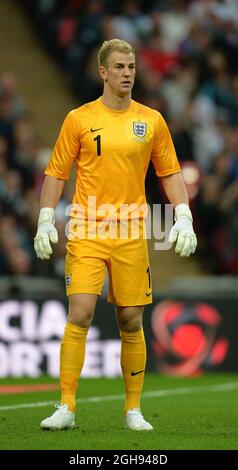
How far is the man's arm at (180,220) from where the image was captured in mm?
8555

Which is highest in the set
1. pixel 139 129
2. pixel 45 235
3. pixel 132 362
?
pixel 139 129

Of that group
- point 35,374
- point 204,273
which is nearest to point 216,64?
point 204,273

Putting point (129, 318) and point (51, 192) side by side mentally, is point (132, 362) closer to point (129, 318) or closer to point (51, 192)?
point (129, 318)

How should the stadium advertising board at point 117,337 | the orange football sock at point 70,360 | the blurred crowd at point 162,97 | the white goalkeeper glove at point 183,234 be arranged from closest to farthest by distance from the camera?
the orange football sock at point 70,360
the white goalkeeper glove at point 183,234
the stadium advertising board at point 117,337
the blurred crowd at point 162,97

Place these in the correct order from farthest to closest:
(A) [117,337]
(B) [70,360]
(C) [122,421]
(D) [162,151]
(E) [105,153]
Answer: (A) [117,337], (C) [122,421], (D) [162,151], (E) [105,153], (B) [70,360]

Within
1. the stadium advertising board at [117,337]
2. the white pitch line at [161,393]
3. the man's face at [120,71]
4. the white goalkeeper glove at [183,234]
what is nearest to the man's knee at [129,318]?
the white goalkeeper glove at [183,234]

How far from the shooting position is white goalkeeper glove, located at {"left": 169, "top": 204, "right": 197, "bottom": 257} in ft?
28.0

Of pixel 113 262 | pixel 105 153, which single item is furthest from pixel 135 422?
pixel 105 153

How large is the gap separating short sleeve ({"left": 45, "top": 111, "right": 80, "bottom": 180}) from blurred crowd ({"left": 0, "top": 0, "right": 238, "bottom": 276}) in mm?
6991

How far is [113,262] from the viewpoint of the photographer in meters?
8.59

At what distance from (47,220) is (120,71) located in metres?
1.08

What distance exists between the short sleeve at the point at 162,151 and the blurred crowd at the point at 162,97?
22.4ft

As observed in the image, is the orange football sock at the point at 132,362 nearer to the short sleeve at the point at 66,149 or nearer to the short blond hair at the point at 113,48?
the short sleeve at the point at 66,149
